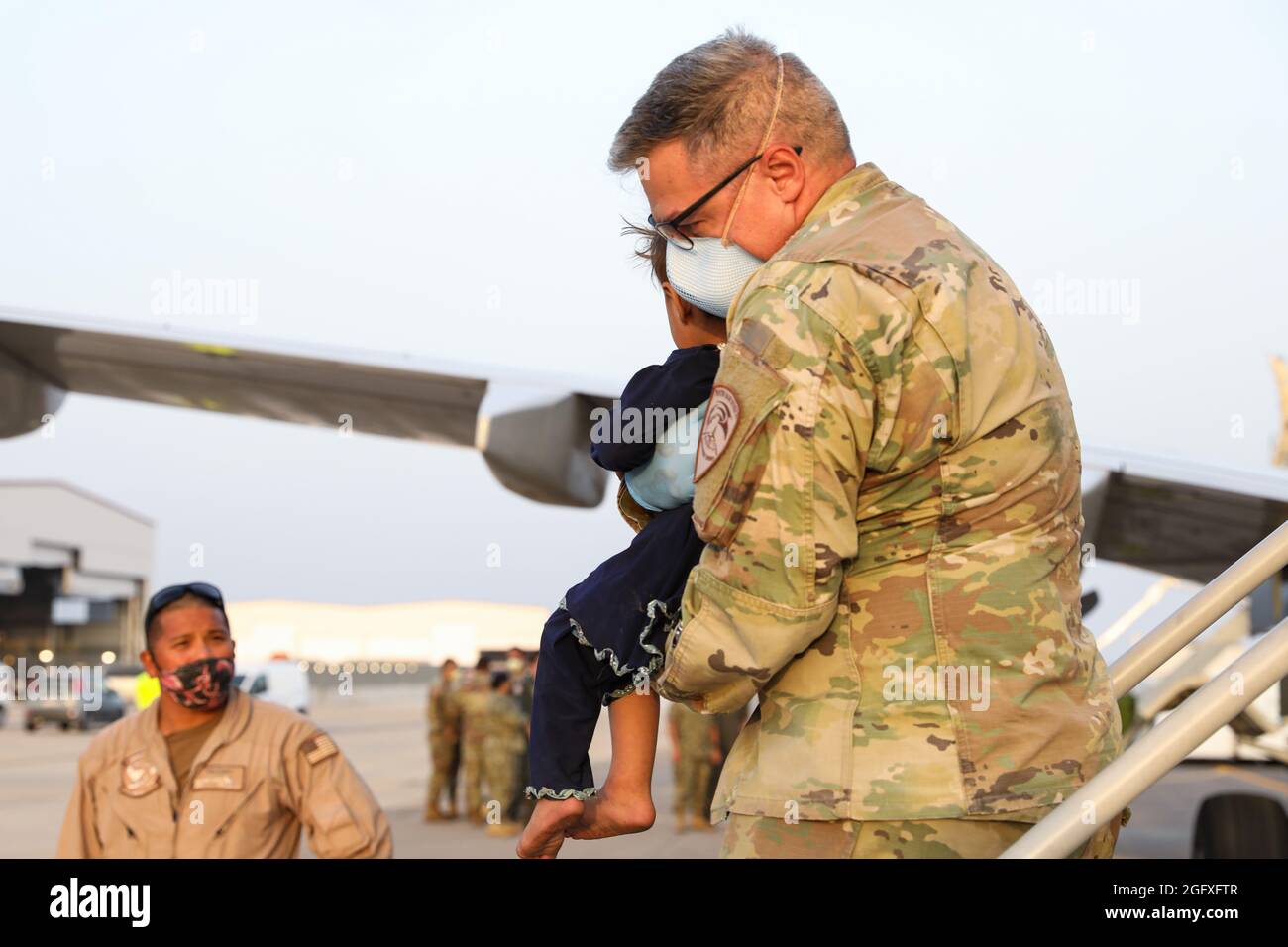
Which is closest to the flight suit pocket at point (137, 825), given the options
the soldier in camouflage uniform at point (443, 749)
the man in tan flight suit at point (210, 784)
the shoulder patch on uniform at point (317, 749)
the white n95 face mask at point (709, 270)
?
the man in tan flight suit at point (210, 784)

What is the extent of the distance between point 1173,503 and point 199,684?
17.7 feet

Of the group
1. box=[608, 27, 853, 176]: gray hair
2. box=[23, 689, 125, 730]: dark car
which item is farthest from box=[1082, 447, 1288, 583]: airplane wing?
box=[23, 689, 125, 730]: dark car

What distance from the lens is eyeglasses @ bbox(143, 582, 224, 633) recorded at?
4578mm

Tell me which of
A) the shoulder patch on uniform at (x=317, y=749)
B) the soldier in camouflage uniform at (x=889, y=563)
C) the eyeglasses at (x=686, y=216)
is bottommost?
the shoulder patch on uniform at (x=317, y=749)

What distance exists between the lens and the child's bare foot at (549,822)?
7.17 feet

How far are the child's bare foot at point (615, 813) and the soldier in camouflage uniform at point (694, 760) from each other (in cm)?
1204

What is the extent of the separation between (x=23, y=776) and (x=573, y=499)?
17.4 meters

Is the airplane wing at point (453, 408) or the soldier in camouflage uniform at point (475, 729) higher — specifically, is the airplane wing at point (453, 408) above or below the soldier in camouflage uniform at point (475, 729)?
above

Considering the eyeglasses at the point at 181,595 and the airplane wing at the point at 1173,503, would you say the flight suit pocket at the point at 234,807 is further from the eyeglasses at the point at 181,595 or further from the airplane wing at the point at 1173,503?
the airplane wing at the point at 1173,503

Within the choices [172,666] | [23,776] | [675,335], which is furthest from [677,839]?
[23,776]

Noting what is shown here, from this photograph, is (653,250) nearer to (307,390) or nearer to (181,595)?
(181,595)
